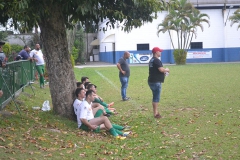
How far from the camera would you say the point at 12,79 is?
1262 cm

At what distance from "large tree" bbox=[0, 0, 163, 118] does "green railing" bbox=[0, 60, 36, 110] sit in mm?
1152

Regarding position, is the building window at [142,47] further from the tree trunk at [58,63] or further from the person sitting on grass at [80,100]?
the person sitting on grass at [80,100]

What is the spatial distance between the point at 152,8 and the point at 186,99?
16.4 feet

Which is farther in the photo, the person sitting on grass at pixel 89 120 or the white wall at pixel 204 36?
the white wall at pixel 204 36

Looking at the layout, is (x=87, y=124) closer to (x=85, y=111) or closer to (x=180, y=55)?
(x=85, y=111)

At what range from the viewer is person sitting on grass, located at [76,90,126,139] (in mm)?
9648

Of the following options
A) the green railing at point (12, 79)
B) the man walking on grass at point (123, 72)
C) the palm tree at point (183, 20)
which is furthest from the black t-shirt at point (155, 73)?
the palm tree at point (183, 20)

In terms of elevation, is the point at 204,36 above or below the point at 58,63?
above

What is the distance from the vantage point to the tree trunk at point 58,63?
10875mm

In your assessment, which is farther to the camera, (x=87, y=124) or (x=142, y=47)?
(x=142, y=47)

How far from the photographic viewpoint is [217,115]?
11.6 metres

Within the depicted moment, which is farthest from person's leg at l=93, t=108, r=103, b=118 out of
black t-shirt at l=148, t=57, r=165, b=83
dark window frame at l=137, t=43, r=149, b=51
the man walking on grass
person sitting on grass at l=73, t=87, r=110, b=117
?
dark window frame at l=137, t=43, r=149, b=51

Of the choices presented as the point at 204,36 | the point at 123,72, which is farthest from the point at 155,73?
the point at 204,36

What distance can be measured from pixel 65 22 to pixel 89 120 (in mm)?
2919
